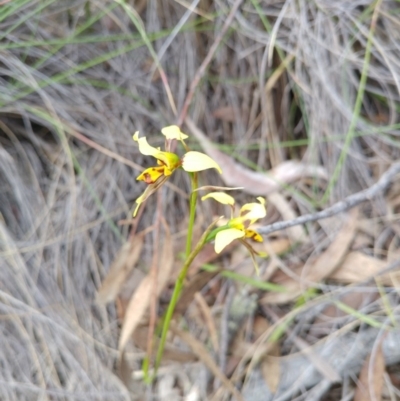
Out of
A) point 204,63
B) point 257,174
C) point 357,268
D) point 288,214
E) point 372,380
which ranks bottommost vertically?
point 372,380

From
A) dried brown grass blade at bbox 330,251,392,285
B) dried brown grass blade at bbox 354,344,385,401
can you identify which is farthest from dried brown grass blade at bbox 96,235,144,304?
dried brown grass blade at bbox 354,344,385,401

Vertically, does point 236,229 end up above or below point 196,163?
below

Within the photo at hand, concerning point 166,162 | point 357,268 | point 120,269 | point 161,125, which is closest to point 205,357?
point 120,269

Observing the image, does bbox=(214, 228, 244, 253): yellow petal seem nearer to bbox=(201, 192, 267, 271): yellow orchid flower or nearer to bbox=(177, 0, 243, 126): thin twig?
bbox=(201, 192, 267, 271): yellow orchid flower

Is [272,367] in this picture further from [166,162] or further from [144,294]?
[166,162]

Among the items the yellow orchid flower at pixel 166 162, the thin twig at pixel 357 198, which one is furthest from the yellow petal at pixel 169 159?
the thin twig at pixel 357 198

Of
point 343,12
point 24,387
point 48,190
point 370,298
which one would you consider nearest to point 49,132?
point 48,190

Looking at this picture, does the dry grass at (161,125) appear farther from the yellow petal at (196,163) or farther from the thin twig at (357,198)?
the yellow petal at (196,163)
